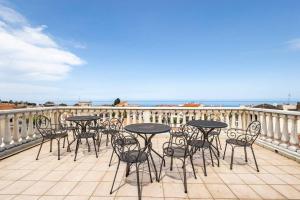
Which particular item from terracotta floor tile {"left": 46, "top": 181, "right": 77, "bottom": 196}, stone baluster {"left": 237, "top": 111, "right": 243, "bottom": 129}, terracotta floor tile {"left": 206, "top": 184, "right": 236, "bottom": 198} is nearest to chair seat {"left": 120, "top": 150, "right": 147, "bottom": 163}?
terracotta floor tile {"left": 46, "top": 181, "right": 77, "bottom": 196}

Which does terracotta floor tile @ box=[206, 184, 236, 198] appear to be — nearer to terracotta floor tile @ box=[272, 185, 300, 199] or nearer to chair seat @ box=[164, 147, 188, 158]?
chair seat @ box=[164, 147, 188, 158]

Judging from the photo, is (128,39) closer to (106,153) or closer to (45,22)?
(45,22)

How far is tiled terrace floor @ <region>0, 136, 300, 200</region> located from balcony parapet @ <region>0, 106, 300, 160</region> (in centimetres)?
58

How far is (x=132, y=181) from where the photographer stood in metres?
2.57

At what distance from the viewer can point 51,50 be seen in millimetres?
8828

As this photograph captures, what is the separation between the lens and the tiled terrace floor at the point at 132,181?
7.14 ft

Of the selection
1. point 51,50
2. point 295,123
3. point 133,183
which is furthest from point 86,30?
point 295,123

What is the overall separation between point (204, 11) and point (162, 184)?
811cm

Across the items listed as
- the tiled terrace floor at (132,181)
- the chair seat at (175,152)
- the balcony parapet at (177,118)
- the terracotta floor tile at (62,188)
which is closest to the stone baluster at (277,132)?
the balcony parapet at (177,118)

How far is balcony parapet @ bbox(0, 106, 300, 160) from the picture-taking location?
3829mm

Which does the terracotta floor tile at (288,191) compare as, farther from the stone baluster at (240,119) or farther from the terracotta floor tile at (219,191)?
the stone baluster at (240,119)

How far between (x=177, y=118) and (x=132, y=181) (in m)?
3.49

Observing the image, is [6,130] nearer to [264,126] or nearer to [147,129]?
[147,129]

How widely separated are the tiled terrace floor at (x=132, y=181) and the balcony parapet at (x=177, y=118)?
58 cm
